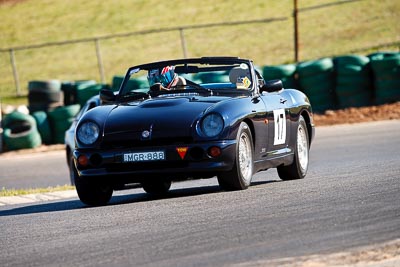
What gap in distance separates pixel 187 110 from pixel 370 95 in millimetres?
13937

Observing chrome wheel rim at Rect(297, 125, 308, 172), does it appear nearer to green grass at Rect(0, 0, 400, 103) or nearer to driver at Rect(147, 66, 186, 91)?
driver at Rect(147, 66, 186, 91)

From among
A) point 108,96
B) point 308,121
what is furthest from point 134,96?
point 308,121

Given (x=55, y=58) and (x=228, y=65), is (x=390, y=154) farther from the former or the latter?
(x=55, y=58)

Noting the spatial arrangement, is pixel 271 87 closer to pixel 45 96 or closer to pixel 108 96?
pixel 108 96

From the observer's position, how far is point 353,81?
2323 cm

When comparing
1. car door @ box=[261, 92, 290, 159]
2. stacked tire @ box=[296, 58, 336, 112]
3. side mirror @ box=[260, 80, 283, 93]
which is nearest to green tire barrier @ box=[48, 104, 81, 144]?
stacked tire @ box=[296, 58, 336, 112]

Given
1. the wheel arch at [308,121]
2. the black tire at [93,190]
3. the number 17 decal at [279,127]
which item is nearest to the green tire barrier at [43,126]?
the wheel arch at [308,121]

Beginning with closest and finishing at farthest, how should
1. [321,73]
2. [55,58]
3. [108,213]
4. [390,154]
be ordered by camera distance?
[108,213] → [390,154] → [321,73] → [55,58]

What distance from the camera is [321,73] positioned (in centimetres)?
2327

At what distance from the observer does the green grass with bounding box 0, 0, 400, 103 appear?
32.7 meters

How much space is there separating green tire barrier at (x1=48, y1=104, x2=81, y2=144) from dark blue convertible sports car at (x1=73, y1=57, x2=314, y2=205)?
39.2 ft

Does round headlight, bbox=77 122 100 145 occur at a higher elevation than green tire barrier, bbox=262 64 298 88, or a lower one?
higher

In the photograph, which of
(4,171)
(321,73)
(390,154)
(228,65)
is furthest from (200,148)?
(321,73)

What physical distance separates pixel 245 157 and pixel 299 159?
1.88 meters
